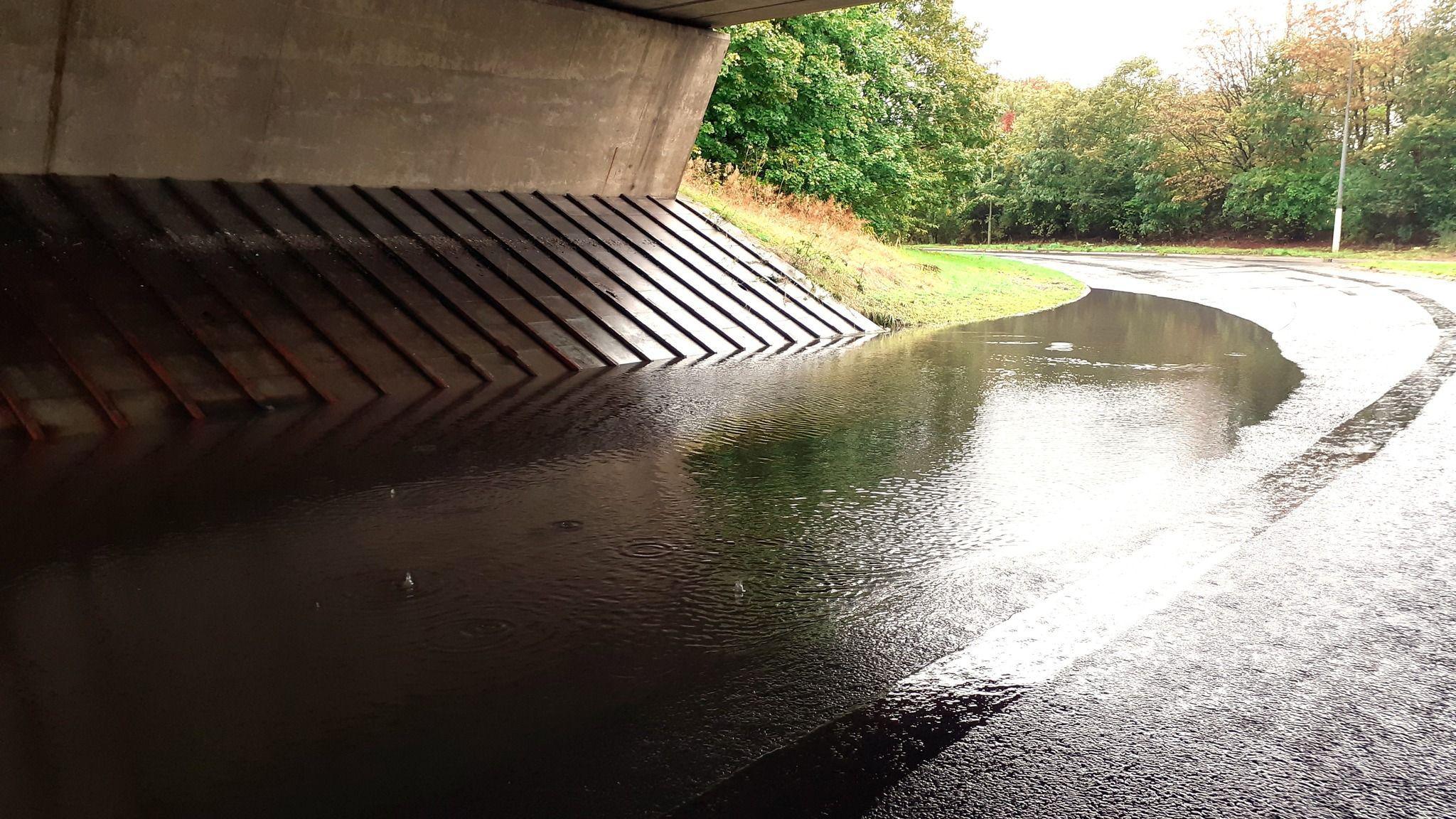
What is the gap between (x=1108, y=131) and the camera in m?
60.0

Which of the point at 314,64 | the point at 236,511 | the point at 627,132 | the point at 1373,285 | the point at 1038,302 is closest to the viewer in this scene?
the point at 236,511

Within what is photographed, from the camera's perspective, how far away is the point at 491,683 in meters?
3.70

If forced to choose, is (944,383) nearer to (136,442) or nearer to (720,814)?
(136,442)

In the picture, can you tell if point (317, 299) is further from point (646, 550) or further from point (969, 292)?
point (969, 292)

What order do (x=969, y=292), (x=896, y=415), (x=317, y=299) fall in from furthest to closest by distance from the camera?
Result: (x=969, y=292) < (x=317, y=299) < (x=896, y=415)

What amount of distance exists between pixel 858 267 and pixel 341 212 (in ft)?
35.2

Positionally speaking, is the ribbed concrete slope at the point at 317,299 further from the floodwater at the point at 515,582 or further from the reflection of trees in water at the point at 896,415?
the reflection of trees in water at the point at 896,415

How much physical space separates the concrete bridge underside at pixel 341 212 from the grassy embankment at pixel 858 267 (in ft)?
3.50

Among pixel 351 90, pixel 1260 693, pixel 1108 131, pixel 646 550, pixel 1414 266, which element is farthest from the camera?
pixel 1108 131

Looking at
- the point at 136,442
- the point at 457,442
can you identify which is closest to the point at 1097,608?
the point at 457,442

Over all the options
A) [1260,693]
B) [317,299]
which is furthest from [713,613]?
[317,299]

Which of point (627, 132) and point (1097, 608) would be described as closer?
point (1097, 608)

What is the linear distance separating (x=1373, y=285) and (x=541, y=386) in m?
22.2

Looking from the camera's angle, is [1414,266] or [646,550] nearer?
[646,550]
